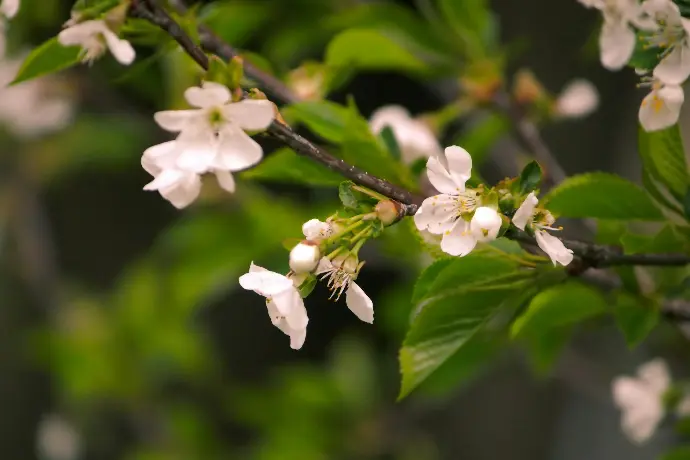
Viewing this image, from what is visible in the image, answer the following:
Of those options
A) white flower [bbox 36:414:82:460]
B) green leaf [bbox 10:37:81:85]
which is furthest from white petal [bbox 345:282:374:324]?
white flower [bbox 36:414:82:460]

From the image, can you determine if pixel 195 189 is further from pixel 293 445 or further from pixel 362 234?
pixel 293 445

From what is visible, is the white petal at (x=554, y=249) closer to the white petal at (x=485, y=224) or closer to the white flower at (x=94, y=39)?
the white petal at (x=485, y=224)

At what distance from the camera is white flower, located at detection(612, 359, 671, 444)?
0.51 meters

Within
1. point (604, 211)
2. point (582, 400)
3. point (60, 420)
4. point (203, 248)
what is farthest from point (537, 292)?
point (60, 420)

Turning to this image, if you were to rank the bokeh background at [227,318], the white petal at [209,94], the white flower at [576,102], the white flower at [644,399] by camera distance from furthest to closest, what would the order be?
the bokeh background at [227,318], the white flower at [576,102], the white flower at [644,399], the white petal at [209,94]

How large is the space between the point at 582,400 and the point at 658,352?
13.8 inches

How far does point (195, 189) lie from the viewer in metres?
0.31

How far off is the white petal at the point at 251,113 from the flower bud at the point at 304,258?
6 cm

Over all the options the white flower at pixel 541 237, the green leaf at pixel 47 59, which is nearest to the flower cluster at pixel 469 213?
the white flower at pixel 541 237

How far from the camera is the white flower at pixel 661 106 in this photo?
327mm

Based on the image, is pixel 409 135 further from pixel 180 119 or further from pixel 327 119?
pixel 180 119

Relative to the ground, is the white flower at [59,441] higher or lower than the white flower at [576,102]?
lower

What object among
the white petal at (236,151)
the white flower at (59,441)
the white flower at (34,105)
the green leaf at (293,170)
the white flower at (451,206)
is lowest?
the white flower at (59,441)

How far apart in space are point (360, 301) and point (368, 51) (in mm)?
329
